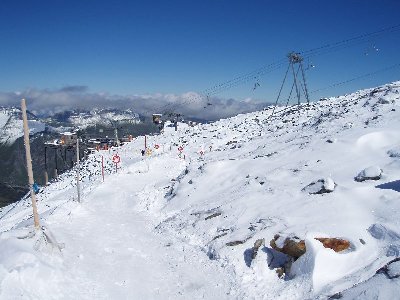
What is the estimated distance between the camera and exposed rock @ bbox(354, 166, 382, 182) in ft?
53.7

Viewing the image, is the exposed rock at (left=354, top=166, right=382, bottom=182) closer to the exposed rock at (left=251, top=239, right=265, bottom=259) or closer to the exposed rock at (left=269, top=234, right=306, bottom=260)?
the exposed rock at (left=269, top=234, right=306, bottom=260)

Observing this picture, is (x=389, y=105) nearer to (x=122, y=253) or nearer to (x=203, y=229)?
(x=203, y=229)

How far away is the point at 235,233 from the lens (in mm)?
14930

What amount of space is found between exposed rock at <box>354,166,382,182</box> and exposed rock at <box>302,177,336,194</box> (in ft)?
4.23

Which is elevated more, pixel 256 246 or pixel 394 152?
pixel 394 152

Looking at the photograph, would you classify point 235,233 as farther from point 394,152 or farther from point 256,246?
point 394,152

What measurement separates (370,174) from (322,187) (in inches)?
89.5

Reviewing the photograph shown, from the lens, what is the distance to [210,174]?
81.3 feet

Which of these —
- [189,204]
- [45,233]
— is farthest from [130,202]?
[45,233]

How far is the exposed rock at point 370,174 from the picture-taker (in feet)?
53.7

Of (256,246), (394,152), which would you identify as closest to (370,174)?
(394,152)

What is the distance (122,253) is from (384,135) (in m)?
16.5

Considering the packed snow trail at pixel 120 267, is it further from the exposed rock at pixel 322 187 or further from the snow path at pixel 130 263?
the exposed rock at pixel 322 187

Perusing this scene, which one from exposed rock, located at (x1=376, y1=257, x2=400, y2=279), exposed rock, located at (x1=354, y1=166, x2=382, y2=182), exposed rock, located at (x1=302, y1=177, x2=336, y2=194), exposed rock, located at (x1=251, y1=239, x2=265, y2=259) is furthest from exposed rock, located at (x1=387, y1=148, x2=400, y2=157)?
exposed rock, located at (x1=376, y1=257, x2=400, y2=279)
